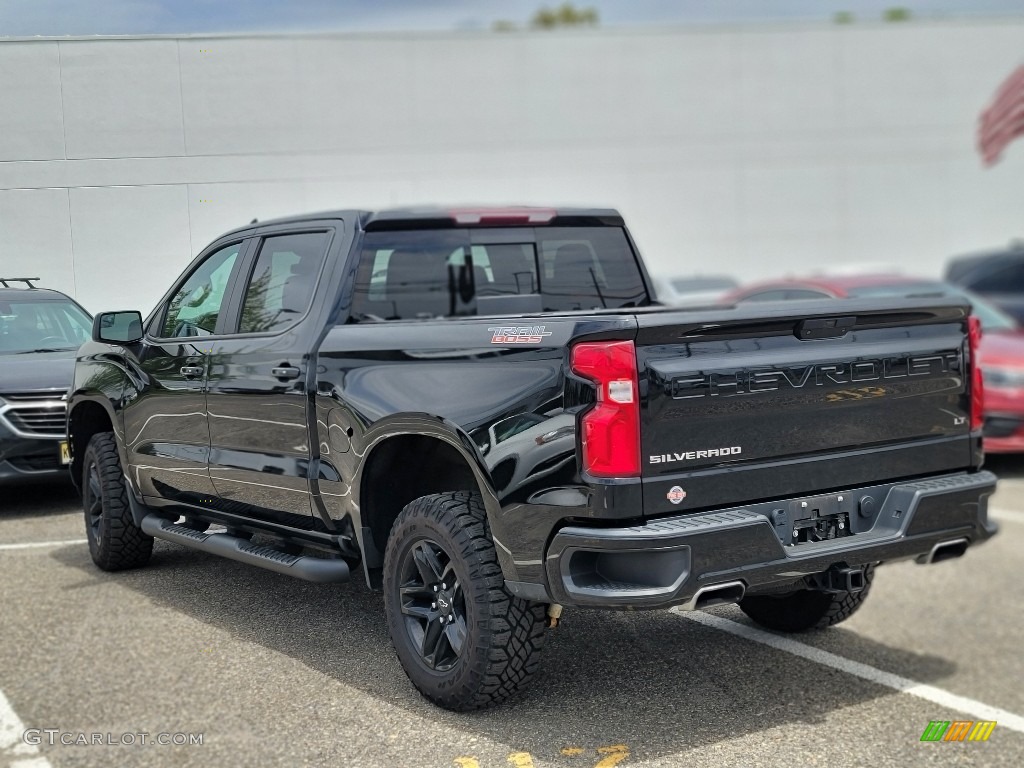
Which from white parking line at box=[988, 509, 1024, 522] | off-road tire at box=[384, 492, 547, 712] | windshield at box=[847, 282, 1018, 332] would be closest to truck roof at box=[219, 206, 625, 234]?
off-road tire at box=[384, 492, 547, 712]

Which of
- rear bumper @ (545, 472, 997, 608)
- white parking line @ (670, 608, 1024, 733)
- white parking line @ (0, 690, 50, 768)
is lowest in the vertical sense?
white parking line @ (670, 608, 1024, 733)

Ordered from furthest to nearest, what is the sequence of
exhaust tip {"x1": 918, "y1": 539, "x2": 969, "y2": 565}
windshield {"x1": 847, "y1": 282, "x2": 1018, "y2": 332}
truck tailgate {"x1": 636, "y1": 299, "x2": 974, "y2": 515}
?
windshield {"x1": 847, "y1": 282, "x2": 1018, "y2": 332} < exhaust tip {"x1": 918, "y1": 539, "x2": 969, "y2": 565} < truck tailgate {"x1": 636, "y1": 299, "x2": 974, "y2": 515}

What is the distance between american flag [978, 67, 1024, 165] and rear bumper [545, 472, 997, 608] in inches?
1024

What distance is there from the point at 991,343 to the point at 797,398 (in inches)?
281

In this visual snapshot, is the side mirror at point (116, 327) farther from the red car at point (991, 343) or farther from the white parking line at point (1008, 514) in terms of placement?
the white parking line at point (1008, 514)

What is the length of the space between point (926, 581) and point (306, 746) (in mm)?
4938

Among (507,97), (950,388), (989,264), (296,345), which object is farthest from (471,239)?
(507,97)

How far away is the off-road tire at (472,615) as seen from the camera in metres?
4.20

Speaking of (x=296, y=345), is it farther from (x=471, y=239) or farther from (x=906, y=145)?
(x=906, y=145)

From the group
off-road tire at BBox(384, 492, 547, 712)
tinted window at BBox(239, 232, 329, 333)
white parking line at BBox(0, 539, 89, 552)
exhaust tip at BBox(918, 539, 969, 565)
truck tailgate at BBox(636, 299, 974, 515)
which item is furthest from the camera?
white parking line at BBox(0, 539, 89, 552)

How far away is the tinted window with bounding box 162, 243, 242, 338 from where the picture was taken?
5.55m

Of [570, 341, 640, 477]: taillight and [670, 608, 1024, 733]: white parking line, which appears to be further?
[670, 608, 1024, 733]: white parking line

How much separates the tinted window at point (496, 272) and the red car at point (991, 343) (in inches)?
Answer: 157

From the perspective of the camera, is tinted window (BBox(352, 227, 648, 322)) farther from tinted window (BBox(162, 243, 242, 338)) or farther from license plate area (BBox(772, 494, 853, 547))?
license plate area (BBox(772, 494, 853, 547))
